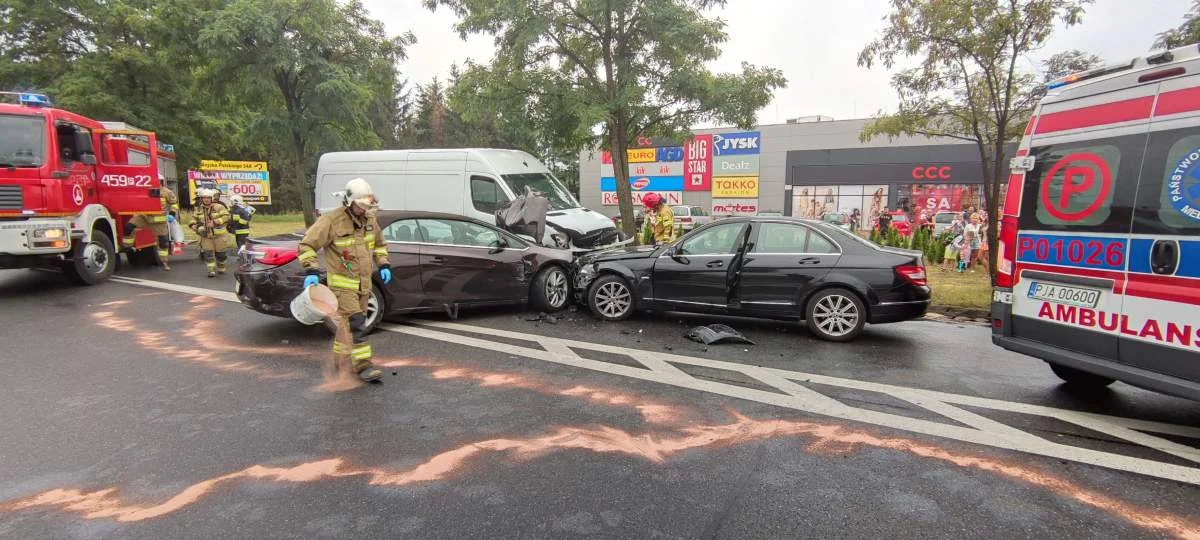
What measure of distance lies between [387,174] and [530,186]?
10.4ft

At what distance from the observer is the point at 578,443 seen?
12.0 ft

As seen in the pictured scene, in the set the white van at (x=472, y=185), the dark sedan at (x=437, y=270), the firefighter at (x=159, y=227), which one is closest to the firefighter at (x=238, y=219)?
the firefighter at (x=159, y=227)

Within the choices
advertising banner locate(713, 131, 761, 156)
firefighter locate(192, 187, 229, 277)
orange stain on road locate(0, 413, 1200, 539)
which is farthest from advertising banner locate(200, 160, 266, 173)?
advertising banner locate(713, 131, 761, 156)

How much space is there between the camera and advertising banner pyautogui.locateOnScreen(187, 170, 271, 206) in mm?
19219

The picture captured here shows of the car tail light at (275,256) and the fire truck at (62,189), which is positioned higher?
the fire truck at (62,189)

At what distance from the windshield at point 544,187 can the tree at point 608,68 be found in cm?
115

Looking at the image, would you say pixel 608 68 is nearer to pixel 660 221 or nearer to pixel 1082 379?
pixel 660 221

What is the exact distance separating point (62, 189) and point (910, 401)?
1139cm

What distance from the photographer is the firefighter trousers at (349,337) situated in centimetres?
491

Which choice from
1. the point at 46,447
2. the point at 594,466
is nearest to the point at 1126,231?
the point at 594,466

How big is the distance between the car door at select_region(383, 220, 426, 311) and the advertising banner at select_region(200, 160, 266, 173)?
54.4 ft

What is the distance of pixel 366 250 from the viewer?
16.8ft

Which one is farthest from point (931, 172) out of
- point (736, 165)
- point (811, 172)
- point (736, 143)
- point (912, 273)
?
point (912, 273)

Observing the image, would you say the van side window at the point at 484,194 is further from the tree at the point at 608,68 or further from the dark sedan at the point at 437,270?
the dark sedan at the point at 437,270
